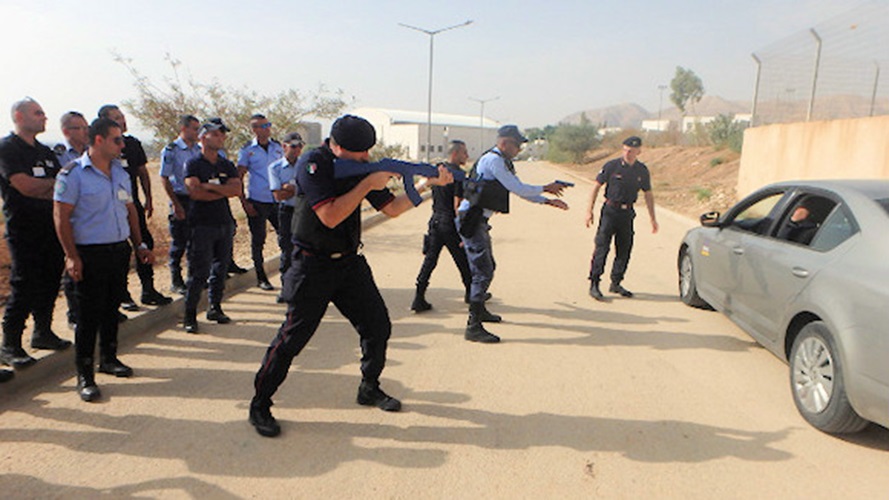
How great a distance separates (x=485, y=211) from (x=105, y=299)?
2.92 metres

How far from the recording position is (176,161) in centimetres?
545

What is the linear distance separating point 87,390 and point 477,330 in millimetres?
2836

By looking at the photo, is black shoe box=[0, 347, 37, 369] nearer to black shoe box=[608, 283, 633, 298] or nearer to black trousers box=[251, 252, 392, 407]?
black trousers box=[251, 252, 392, 407]

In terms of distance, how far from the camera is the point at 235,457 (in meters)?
2.86

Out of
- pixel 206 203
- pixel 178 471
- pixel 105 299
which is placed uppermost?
pixel 206 203

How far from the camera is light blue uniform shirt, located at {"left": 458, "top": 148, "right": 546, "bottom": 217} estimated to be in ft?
15.2

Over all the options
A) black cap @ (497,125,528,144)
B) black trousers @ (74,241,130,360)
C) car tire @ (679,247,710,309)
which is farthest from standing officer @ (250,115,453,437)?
car tire @ (679,247,710,309)

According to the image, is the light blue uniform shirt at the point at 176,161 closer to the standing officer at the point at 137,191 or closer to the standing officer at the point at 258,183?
the standing officer at the point at 137,191

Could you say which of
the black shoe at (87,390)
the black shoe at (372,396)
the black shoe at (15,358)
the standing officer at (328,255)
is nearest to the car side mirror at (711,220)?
the standing officer at (328,255)

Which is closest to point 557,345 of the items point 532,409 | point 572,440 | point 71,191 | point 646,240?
point 532,409

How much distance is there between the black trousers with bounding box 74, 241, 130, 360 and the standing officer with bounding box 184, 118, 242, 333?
106 cm

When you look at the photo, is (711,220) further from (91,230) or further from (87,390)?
(87,390)

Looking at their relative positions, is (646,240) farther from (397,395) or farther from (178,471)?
(178,471)

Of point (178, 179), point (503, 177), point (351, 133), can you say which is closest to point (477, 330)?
point (503, 177)
